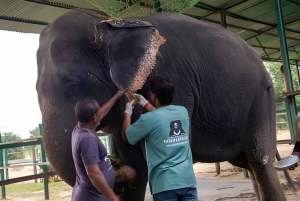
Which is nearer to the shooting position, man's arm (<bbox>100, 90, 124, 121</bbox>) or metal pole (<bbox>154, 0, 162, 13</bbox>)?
man's arm (<bbox>100, 90, 124, 121</bbox>)

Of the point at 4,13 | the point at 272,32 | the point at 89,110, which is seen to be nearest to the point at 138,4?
the point at 4,13

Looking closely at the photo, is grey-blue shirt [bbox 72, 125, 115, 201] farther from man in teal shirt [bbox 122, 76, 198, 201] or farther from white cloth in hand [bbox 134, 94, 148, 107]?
white cloth in hand [bbox 134, 94, 148, 107]

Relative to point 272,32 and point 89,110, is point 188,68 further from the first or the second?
point 272,32

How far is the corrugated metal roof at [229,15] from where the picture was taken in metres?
5.54

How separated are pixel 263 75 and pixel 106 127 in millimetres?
1793

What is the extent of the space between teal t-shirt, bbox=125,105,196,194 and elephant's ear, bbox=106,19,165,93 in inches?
10.9

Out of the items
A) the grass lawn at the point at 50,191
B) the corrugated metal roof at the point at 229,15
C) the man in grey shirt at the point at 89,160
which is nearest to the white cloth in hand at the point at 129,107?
the man in grey shirt at the point at 89,160

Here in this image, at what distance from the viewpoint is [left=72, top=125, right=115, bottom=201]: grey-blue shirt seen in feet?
6.68

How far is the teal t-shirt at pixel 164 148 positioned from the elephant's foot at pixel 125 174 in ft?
1.58

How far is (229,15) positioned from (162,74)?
18.3ft

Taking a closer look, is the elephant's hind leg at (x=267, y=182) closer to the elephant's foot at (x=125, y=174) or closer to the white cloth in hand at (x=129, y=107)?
the elephant's foot at (x=125, y=174)

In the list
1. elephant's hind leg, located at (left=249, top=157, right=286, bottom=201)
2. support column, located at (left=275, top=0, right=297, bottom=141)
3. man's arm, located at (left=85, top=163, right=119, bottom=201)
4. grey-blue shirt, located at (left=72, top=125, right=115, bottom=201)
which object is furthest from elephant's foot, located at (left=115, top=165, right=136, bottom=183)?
support column, located at (left=275, top=0, right=297, bottom=141)

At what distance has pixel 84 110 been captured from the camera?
6.72ft

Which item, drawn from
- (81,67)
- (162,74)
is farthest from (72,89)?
(162,74)
